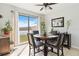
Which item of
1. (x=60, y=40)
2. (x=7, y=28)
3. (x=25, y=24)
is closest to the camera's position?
(x=7, y=28)

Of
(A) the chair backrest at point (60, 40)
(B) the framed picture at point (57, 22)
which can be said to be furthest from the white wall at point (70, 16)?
(A) the chair backrest at point (60, 40)

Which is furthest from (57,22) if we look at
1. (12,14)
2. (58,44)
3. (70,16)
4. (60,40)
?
(12,14)

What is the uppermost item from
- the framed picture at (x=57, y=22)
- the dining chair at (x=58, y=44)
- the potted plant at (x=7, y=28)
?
the framed picture at (x=57, y=22)

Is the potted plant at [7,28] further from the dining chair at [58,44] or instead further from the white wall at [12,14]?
the dining chair at [58,44]

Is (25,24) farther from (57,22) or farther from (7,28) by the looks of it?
(57,22)

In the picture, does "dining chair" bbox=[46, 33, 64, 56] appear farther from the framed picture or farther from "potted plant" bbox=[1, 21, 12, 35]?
"potted plant" bbox=[1, 21, 12, 35]

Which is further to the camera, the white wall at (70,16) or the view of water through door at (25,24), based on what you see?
the view of water through door at (25,24)

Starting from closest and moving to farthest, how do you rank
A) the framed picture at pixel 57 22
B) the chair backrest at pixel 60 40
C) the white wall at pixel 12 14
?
the white wall at pixel 12 14, the framed picture at pixel 57 22, the chair backrest at pixel 60 40

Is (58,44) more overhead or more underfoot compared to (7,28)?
more underfoot

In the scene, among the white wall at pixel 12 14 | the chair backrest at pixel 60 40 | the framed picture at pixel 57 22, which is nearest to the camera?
the white wall at pixel 12 14

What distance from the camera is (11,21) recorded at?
1.85 m

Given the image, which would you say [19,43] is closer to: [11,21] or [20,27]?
[20,27]

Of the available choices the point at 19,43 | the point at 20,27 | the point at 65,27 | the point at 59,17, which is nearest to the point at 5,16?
the point at 20,27

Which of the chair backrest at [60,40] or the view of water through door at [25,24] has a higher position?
the view of water through door at [25,24]
